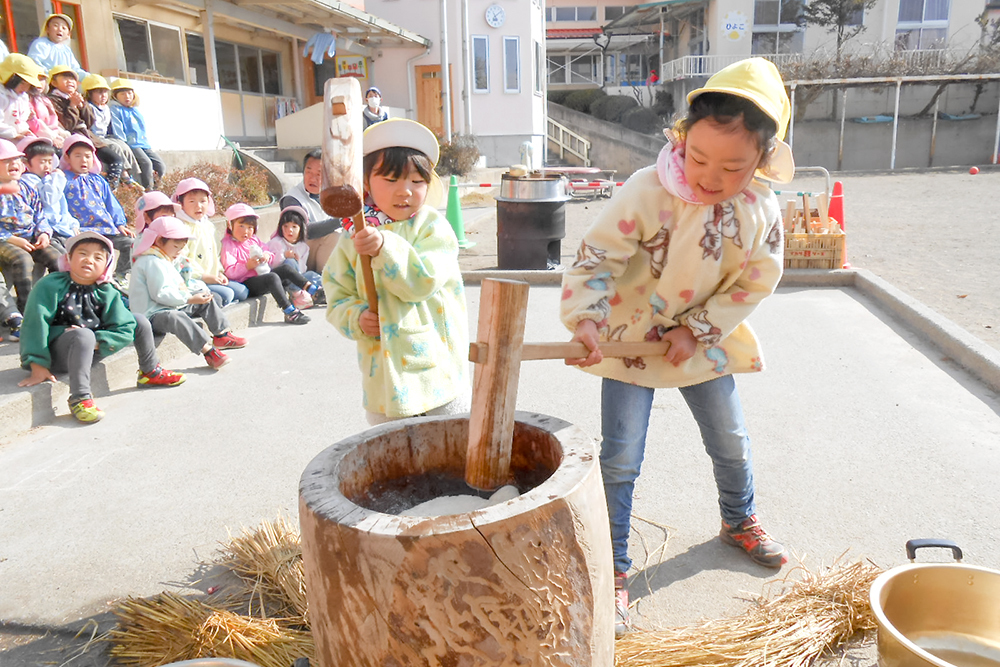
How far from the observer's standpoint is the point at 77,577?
2.66 m

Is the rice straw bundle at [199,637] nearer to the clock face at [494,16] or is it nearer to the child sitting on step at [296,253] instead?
the child sitting on step at [296,253]

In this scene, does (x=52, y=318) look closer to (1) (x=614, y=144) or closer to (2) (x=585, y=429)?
(2) (x=585, y=429)

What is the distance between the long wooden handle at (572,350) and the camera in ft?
5.61

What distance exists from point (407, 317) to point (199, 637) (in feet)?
3.84

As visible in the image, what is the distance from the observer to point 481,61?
76.3 feet

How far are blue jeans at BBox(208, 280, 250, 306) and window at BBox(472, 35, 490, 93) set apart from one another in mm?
18114

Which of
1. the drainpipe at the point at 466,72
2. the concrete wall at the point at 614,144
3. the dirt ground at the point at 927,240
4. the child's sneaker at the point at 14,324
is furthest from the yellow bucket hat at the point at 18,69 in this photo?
the concrete wall at the point at 614,144

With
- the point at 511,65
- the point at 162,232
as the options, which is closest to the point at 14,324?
the point at 162,232

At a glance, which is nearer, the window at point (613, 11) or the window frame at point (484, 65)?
the window frame at point (484, 65)

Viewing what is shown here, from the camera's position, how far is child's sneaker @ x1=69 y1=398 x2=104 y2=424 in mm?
4164

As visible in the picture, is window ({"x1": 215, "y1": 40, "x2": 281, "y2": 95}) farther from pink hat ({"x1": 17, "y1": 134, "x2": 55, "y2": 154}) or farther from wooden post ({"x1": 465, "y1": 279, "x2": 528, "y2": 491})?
wooden post ({"x1": 465, "y1": 279, "x2": 528, "y2": 491})

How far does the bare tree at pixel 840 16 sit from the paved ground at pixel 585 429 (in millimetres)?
29411

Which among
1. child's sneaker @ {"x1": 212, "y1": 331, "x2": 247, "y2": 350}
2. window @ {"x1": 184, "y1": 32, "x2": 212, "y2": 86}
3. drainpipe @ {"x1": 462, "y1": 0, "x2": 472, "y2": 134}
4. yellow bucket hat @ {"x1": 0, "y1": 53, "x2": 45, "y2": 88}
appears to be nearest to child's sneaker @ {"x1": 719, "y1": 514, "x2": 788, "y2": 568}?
child's sneaker @ {"x1": 212, "y1": 331, "x2": 247, "y2": 350}

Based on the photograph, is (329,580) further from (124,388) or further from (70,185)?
(70,185)
